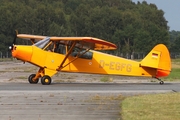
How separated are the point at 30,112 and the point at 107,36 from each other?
336 ft

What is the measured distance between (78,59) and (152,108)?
10781mm

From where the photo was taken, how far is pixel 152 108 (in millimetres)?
11984

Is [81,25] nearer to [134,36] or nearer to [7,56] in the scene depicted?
[134,36]

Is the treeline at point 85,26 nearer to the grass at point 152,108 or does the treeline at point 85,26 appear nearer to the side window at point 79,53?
the side window at point 79,53

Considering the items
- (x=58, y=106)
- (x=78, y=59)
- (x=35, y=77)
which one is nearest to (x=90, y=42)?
A: (x=78, y=59)

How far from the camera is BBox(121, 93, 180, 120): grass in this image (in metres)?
10.7

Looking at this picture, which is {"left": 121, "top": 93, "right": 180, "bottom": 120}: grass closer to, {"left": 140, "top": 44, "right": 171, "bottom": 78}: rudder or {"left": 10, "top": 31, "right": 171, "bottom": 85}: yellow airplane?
{"left": 10, "top": 31, "right": 171, "bottom": 85}: yellow airplane

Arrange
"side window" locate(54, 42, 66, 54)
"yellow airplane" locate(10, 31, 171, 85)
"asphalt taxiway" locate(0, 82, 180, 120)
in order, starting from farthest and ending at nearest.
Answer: "side window" locate(54, 42, 66, 54), "yellow airplane" locate(10, 31, 171, 85), "asphalt taxiway" locate(0, 82, 180, 120)

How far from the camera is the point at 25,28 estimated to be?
104375 mm

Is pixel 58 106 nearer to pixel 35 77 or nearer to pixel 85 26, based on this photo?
pixel 35 77

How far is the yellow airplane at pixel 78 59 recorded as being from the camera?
843 inches

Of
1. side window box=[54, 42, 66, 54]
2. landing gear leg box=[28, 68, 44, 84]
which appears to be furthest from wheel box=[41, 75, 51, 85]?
side window box=[54, 42, 66, 54]

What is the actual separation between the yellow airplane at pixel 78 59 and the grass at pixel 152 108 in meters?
7.18

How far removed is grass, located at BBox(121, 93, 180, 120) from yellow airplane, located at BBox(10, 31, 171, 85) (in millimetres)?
7178
